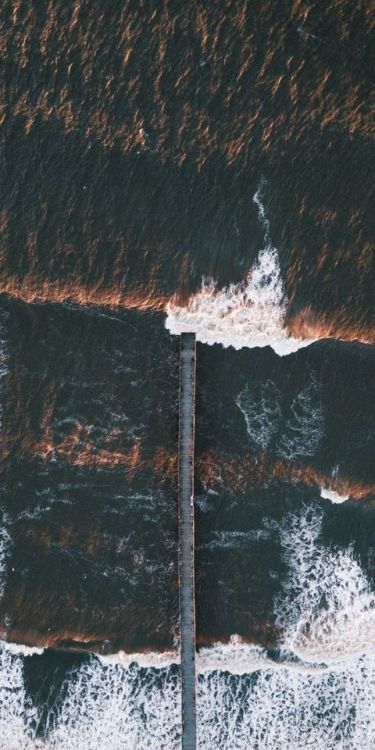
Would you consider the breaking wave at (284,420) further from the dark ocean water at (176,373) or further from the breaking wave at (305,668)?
the breaking wave at (305,668)

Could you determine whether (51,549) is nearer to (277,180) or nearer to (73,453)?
(73,453)

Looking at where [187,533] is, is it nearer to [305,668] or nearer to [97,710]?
[305,668]

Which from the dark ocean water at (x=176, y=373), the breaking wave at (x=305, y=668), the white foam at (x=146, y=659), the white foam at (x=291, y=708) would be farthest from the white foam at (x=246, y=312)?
the white foam at (x=291, y=708)

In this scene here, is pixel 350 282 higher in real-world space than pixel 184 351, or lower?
higher

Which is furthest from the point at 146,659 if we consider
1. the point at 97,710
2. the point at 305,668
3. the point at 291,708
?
the point at 305,668

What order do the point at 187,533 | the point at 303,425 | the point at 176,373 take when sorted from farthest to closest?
the point at 303,425 → the point at 176,373 → the point at 187,533

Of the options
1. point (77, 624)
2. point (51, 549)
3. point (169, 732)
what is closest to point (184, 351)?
point (51, 549)

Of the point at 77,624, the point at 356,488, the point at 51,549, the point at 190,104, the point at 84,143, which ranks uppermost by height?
the point at 190,104

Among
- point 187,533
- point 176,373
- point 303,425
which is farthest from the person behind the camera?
point 303,425
